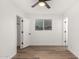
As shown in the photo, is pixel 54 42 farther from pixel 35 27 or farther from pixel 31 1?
pixel 31 1

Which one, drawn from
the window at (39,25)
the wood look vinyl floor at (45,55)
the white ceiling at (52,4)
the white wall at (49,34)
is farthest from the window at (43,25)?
the wood look vinyl floor at (45,55)

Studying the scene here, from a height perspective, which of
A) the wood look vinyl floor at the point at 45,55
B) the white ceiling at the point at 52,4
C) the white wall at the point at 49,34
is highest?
the white ceiling at the point at 52,4

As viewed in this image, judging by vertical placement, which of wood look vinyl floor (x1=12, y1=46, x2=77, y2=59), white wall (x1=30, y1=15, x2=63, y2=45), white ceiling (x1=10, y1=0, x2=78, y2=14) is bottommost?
wood look vinyl floor (x1=12, y1=46, x2=77, y2=59)

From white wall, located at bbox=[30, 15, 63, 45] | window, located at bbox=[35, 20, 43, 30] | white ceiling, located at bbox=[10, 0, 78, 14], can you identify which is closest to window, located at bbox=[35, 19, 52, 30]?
window, located at bbox=[35, 20, 43, 30]

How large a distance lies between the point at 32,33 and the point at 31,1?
454cm

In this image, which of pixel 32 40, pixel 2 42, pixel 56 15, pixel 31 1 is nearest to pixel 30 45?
pixel 32 40

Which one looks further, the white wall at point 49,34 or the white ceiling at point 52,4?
the white wall at point 49,34

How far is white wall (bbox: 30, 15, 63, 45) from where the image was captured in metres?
10.5

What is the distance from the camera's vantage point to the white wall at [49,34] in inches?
412

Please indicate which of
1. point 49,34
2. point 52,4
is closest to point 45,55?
point 52,4

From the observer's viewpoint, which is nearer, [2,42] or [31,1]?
[2,42]

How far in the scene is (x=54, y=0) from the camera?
236 inches

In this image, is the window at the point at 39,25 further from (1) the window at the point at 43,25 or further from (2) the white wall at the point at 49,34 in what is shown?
(2) the white wall at the point at 49,34

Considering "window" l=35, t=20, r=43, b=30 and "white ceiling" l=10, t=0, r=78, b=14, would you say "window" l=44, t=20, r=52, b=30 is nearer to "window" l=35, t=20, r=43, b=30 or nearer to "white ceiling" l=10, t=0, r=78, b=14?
"window" l=35, t=20, r=43, b=30
